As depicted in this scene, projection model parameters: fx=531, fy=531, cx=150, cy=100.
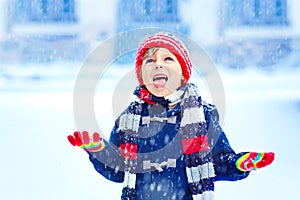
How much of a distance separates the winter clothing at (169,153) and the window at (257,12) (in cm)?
484

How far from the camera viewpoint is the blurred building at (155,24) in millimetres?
6043

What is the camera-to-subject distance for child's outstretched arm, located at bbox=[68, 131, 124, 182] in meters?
1.33

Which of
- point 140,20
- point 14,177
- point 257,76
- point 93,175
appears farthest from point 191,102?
point 140,20

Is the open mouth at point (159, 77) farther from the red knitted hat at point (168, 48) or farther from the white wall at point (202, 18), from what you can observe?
the white wall at point (202, 18)

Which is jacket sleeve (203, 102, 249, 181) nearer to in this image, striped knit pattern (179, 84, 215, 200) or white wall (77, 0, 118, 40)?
striped knit pattern (179, 84, 215, 200)

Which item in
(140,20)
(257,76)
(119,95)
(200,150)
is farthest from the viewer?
(140,20)

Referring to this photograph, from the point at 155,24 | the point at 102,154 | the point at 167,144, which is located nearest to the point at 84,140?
the point at 102,154

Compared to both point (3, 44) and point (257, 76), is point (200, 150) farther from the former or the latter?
point (3, 44)

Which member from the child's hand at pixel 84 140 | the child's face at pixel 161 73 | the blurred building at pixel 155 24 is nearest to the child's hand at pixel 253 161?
the child's face at pixel 161 73

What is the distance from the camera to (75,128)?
353 centimetres

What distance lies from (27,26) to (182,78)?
515 centimetres

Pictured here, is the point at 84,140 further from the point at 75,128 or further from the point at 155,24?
the point at 155,24

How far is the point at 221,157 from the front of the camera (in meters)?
1.42

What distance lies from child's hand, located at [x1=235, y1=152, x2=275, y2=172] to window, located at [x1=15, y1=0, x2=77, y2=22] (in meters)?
5.11
